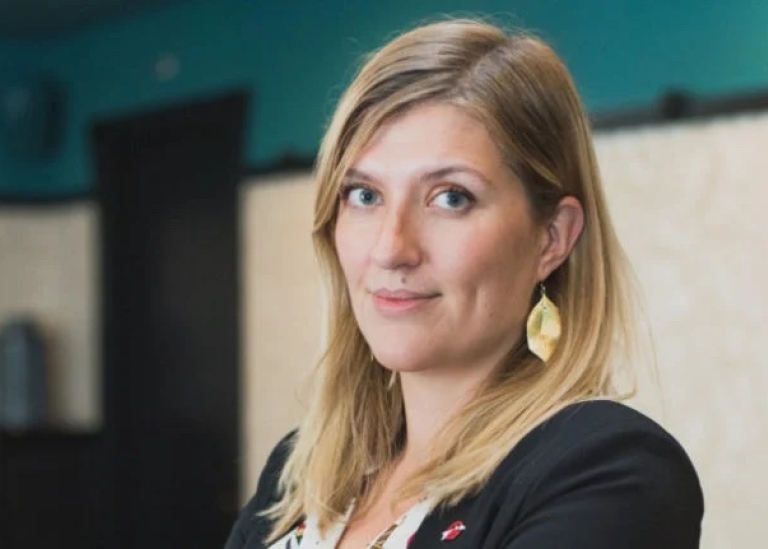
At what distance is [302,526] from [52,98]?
184 inches

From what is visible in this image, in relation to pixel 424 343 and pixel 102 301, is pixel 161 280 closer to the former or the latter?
pixel 102 301

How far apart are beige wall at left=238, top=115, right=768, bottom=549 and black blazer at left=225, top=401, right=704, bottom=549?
164 centimetres

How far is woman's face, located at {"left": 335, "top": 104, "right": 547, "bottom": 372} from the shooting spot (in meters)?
1.25

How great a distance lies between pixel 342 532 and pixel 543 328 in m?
0.32

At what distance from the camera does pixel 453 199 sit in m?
1.25

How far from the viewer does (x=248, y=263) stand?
15.2 feet

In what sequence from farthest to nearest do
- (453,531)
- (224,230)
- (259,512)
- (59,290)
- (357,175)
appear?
(59,290)
(224,230)
(259,512)
(357,175)
(453,531)

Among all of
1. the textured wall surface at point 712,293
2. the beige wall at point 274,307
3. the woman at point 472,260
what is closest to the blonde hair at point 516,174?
the woman at point 472,260

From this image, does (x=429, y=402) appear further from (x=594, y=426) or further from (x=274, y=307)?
(x=274, y=307)

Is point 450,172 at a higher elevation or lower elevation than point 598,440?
higher

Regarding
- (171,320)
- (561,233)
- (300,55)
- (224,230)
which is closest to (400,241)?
(561,233)

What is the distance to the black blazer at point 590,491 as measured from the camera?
105 cm

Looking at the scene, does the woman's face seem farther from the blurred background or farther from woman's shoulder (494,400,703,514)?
the blurred background

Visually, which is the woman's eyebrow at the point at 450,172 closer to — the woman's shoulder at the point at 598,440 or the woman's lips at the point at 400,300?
the woman's lips at the point at 400,300
